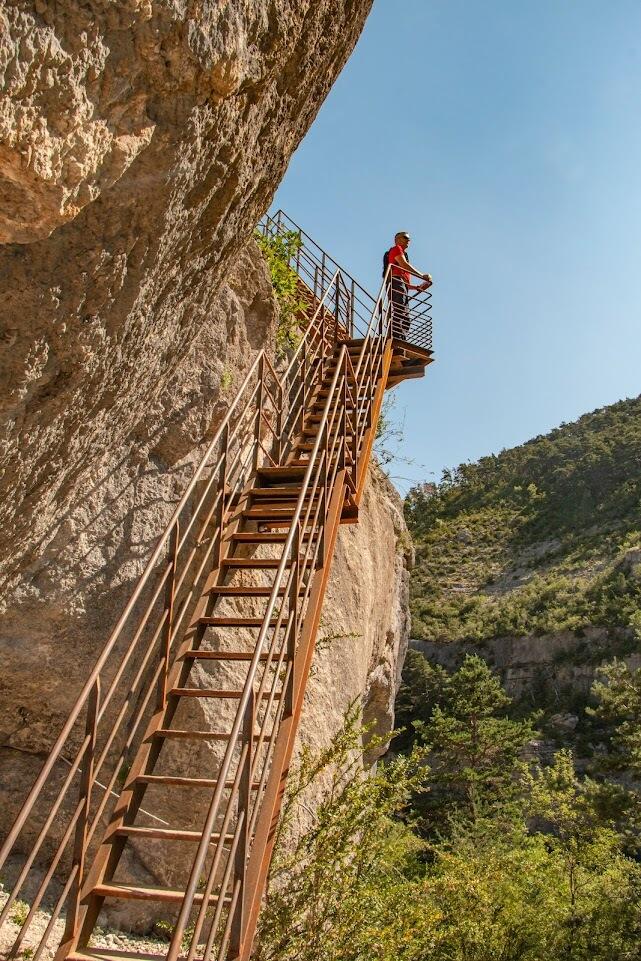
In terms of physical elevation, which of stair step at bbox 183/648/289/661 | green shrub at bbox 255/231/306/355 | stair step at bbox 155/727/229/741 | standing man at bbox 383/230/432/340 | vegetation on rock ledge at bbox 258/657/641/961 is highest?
standing man at bbox 383/230/432/340

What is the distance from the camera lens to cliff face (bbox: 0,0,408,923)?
2195 millimetres

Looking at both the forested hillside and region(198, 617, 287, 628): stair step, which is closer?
region(198, 617, 287, 628): stair step

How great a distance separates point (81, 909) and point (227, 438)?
3356 mm

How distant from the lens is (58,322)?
2.84 metres

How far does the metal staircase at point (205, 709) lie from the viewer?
353 cm

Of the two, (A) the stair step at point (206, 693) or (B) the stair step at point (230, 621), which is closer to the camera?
(A) the stair step at point (206, 693)

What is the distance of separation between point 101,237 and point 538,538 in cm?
4697

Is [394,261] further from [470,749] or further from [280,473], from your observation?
[470,749]

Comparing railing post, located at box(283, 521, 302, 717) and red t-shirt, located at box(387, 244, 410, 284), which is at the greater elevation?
red t-shirt, located at box(387, 244, 410, 284)

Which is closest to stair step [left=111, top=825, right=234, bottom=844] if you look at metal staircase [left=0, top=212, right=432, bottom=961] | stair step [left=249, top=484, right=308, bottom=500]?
metal staircase [left=0, top=212, right=432, bottom=961]

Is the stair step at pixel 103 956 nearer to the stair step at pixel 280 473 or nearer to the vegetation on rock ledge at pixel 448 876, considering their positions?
the vegetation on rock ledge at pixel 448 876

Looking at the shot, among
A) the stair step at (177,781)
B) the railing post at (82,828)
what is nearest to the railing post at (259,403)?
the stair step at (177,781)

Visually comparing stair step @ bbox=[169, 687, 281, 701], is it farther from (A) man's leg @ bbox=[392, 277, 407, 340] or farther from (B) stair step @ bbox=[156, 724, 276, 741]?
(A) man's leg @ bbox=[392, 277, 407, 340]

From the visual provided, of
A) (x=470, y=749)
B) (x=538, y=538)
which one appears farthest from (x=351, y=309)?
(x=538, y=538)
